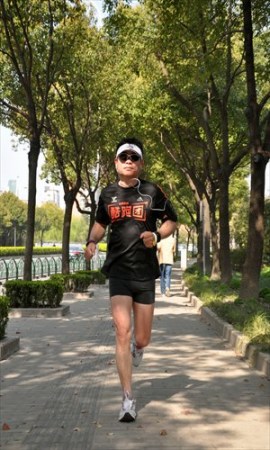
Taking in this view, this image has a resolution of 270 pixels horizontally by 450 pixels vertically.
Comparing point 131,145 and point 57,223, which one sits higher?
point 57,223

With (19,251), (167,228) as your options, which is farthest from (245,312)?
(19,251)

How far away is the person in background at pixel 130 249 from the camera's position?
4.59 m

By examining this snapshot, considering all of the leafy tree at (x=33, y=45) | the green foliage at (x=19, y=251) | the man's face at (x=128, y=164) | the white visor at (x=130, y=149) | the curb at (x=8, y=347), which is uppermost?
the leafy tree at (x=33, y=45)

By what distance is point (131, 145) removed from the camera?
15.8 feet

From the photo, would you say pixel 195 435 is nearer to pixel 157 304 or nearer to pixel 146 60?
pixel 157 304

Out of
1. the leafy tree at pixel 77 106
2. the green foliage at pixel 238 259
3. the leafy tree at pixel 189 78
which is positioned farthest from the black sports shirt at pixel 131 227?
the green foliage at pixel 238 259

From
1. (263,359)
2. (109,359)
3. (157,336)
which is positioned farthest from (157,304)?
(263,359)

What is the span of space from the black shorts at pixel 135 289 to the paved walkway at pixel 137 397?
2.94 ft

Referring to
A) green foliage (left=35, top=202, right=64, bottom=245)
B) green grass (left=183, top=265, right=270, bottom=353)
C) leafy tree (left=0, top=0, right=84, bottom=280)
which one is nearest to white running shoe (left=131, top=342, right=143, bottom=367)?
green grass (left=183, top=265, right=270, bottom=353)

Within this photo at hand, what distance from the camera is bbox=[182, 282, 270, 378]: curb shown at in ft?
21.5

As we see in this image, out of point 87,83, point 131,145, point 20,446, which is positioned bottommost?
point 20,446

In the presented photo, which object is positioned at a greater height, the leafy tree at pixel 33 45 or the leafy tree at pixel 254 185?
the leafy tree at pixel 33 45

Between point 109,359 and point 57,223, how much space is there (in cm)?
11179

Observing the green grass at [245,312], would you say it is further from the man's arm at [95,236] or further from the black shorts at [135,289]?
the man's arm at [95,236]
